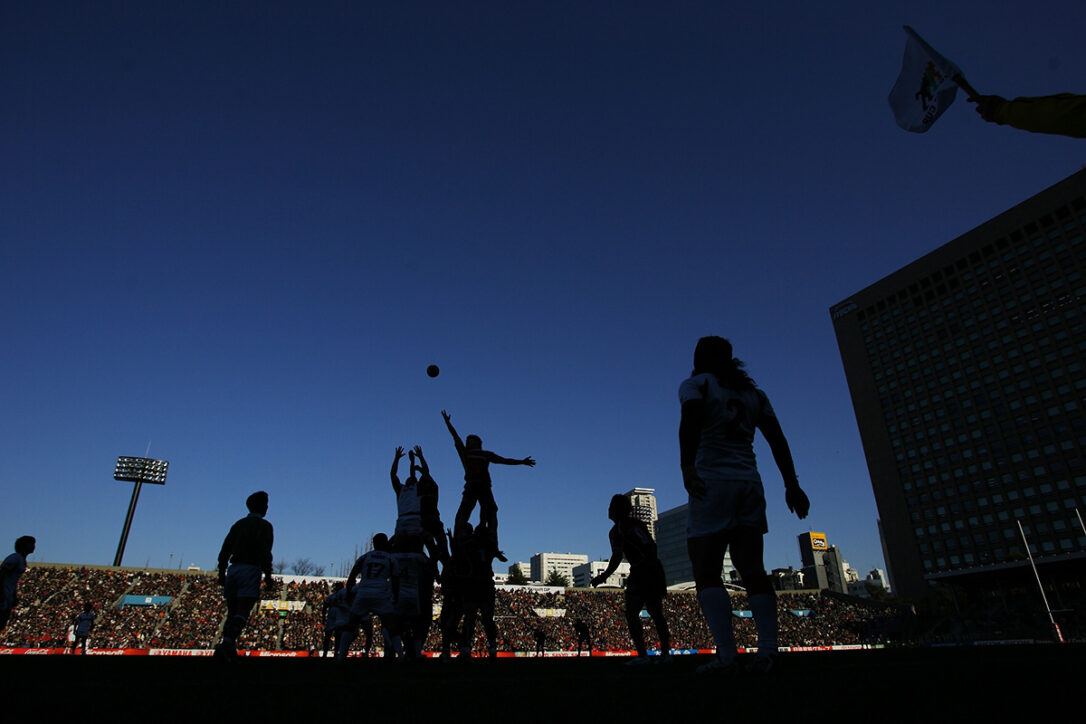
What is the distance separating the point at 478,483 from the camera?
9.71m

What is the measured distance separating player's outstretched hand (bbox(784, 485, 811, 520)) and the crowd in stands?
30219mm

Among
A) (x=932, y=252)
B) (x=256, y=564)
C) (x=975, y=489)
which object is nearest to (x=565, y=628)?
(x=256, y=564)

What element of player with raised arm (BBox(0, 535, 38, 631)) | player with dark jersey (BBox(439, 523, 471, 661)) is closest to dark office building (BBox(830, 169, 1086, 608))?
player with dark jersey (BBox(439, 523, 471, 661))

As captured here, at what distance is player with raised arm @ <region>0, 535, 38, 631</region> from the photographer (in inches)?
379

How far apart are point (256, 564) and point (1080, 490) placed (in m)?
93.9

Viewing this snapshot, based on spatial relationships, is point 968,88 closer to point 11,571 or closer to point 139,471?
point 11,571

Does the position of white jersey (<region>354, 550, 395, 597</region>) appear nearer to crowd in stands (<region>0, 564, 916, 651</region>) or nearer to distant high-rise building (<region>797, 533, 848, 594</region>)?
crowd in stands (<region>0, 564, 916, 651</region>)

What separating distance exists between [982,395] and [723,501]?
9898 centimetres

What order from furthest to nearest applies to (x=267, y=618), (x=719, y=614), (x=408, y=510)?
(x=267, y=618) < (x=408, y=510) < (x=719, y=614)

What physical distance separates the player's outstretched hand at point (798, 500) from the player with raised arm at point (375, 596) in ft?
18.1

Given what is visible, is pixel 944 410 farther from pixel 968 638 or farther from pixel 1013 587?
pixel 968 638

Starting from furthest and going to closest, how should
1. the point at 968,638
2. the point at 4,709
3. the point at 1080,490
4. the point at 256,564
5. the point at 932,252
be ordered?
1. the point at 932,252
2. the point at 1080,490
3. the point at 968,638
4. the point at 256,564
5. the point at 4,709

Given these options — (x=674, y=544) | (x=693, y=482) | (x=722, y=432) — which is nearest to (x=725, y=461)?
(x=722, y=432)

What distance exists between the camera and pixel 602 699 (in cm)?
256
